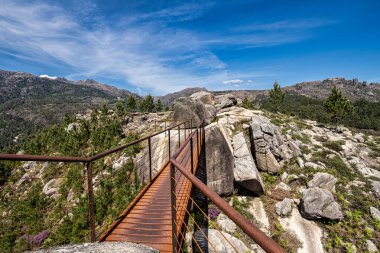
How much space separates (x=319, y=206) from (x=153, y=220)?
1116 centimetres

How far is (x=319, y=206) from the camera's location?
1162 cm

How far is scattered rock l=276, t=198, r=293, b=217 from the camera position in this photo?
11805mm

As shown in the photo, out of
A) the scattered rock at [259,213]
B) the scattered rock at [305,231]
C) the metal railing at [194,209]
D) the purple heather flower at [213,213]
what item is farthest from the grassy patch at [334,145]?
the purple heather flower at [213,213]

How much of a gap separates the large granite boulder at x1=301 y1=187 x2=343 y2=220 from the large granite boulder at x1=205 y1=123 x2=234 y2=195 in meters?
4.42

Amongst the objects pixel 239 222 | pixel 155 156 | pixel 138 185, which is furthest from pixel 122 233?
pixel 155 156

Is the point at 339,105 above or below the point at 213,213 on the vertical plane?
above

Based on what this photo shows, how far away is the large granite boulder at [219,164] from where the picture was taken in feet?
39.1

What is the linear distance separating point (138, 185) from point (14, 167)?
79.1 feet

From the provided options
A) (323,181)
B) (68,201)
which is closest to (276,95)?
(323,181)

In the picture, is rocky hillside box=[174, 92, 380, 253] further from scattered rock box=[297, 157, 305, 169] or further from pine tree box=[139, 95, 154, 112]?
pine tree box=[139, 95, 154, 112]

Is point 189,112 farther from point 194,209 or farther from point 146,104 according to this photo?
point 146,104

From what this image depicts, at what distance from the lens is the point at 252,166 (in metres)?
13.1

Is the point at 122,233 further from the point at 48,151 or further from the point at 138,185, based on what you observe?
the point at 48,151

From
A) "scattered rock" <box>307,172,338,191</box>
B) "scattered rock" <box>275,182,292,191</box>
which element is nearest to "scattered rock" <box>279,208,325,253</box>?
"scattered rock" <box>275,182,292,191</box>
